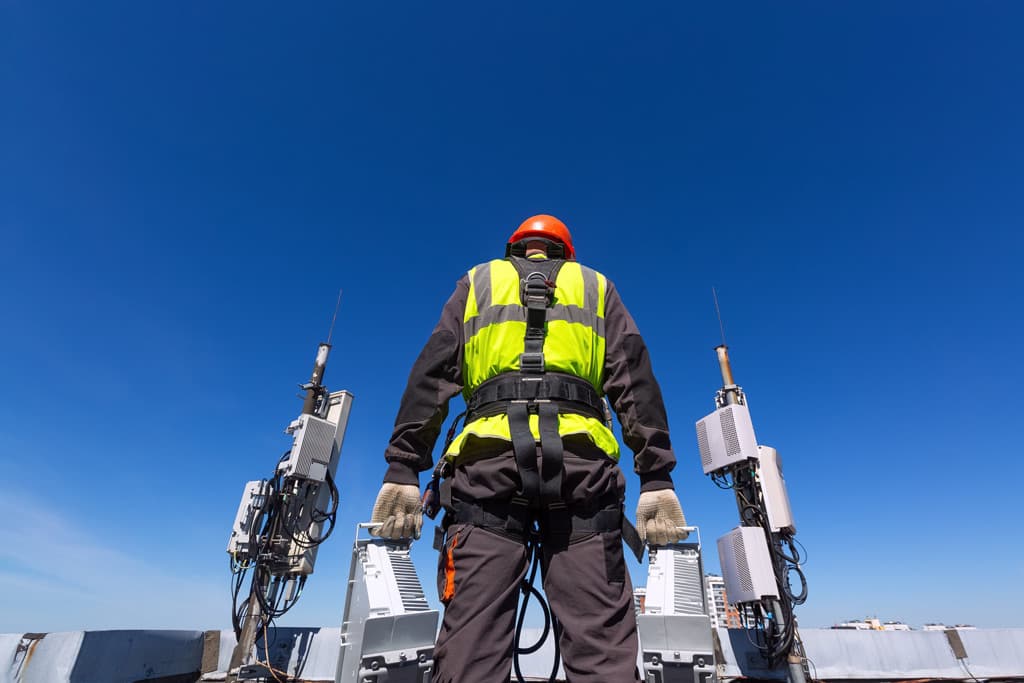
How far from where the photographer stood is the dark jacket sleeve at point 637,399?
1.91 metres

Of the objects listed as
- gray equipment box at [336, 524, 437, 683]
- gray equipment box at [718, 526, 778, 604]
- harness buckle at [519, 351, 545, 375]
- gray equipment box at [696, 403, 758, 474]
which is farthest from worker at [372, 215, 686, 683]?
gray equipment box at [696, 403, 758, 474]

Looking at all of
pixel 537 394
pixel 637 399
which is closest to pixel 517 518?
pixel 537 394

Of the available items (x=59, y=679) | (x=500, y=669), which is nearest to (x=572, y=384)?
(x=500, y=669)

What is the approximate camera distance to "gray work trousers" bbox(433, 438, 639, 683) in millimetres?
1470

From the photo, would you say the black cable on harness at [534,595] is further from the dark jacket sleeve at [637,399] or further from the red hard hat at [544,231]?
the red hard hat at [544,231]

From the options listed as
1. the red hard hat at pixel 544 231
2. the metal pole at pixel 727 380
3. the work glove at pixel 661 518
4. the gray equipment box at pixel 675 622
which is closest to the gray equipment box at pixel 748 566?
the metal pole at pixel 727 380

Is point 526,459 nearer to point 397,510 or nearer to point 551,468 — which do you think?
point 551,468

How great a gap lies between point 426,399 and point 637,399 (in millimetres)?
885

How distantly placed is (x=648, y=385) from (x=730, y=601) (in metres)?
7.11

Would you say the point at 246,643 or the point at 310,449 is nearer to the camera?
the point at 246,643

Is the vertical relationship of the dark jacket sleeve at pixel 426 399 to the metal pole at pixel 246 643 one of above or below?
above

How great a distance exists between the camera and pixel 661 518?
1.92 meters

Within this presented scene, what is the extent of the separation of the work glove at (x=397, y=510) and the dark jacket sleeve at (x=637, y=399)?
0.91 m

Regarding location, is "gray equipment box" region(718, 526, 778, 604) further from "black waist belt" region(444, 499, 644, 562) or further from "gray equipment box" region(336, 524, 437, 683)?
"gray equipment box" region(336, 524, 437, 683)
